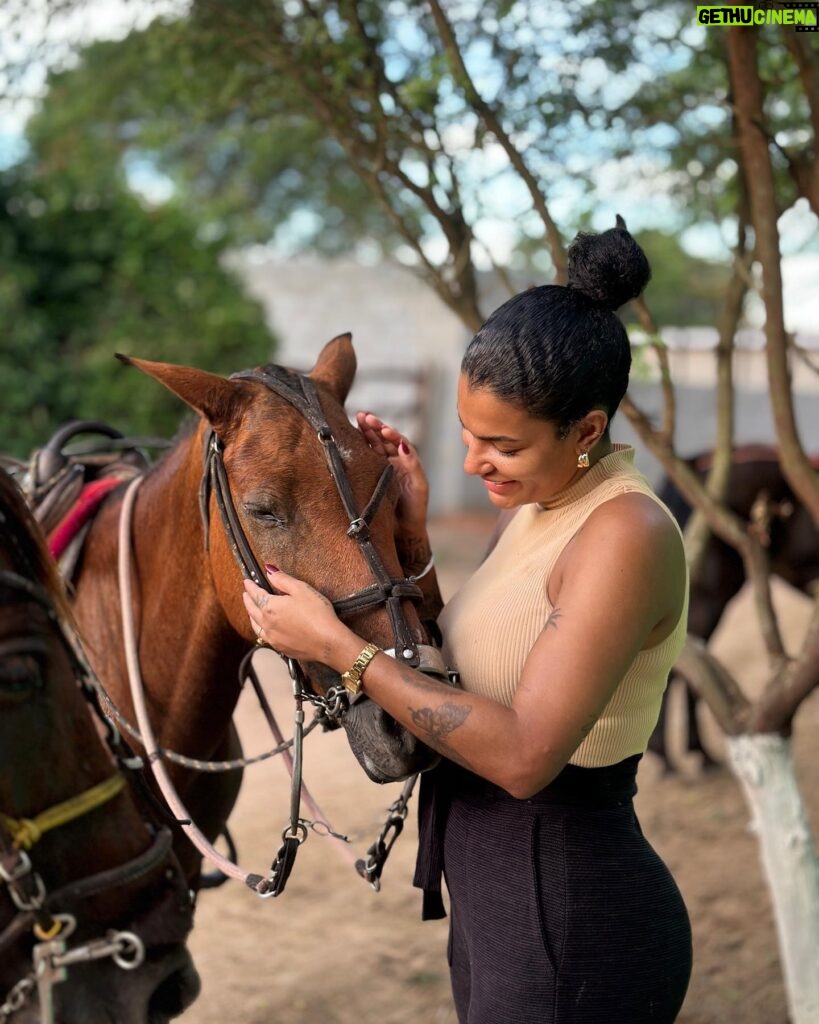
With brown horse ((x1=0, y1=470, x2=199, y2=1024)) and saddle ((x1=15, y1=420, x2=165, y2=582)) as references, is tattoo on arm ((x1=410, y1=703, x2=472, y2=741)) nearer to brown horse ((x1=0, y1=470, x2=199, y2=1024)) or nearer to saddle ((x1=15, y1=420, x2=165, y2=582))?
brown horse ((x1=0, y1=470, x2=199, y2=1024))

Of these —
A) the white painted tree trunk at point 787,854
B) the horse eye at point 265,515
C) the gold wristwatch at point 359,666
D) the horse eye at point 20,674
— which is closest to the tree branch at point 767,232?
the white painted tree trunk at point 787,854

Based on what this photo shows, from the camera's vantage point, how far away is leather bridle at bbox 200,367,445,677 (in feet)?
5.62

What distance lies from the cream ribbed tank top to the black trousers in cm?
8

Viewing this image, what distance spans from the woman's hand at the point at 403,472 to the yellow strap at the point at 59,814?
75cm

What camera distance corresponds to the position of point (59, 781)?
5.90 feet

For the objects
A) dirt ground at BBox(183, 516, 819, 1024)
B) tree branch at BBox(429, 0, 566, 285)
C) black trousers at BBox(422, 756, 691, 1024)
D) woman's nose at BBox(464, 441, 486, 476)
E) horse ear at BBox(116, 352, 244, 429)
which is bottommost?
dirt ground at BBox(183, 516, 819, 1024)

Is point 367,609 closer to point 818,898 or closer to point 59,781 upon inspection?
point 59,781

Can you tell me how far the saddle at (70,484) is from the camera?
2.66 meters

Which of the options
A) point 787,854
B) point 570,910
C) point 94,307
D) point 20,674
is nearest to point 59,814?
point 20,674

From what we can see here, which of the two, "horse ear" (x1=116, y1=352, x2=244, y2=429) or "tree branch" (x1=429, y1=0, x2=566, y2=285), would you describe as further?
"tree branch" (x1=429, y1=0, x2=566, y2=285)

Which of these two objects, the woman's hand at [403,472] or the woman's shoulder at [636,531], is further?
the woman's hand at [403,472]

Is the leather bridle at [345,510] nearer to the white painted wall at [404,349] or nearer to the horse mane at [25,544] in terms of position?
the horse mane at [25,544]

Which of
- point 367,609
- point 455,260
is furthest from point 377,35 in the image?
point 367,609

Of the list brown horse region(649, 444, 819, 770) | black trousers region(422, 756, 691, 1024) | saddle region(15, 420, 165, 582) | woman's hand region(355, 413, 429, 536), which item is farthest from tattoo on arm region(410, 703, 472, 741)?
brown horse region(649, 444, 819, 770)
